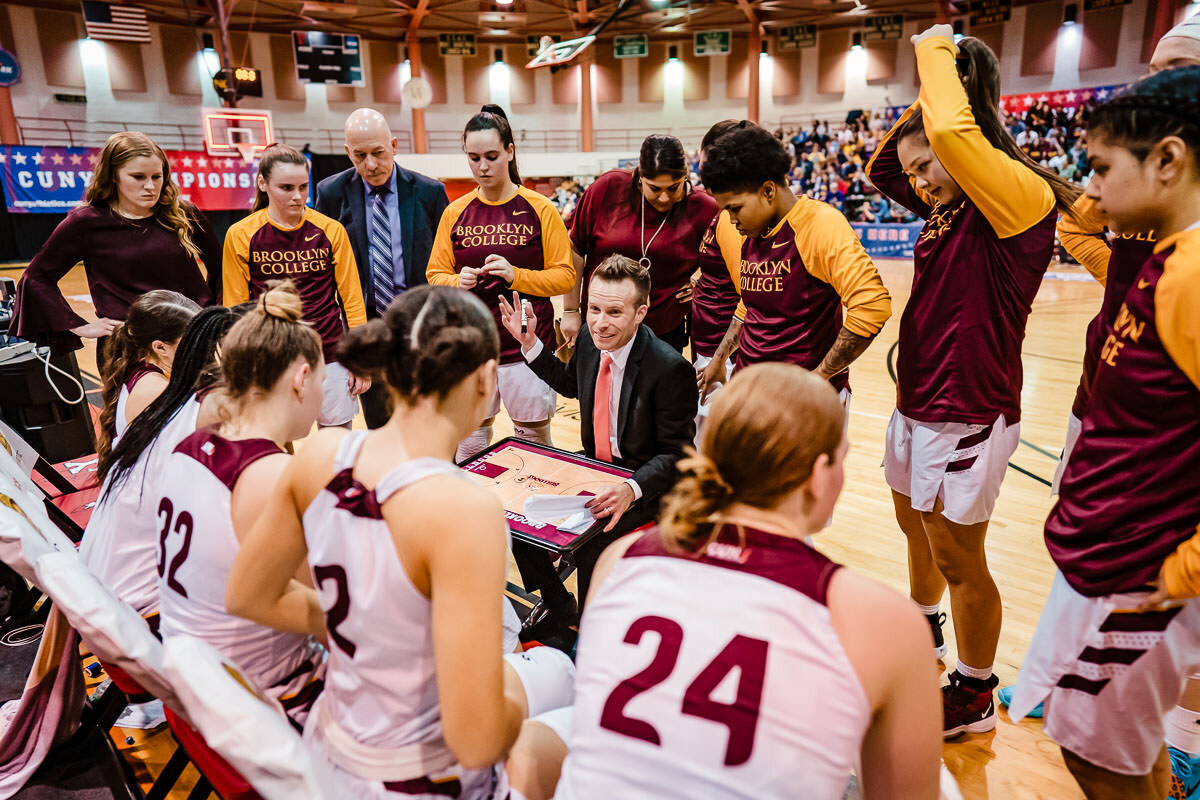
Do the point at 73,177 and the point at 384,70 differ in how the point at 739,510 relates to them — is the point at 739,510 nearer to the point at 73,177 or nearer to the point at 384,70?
the point at 73,177

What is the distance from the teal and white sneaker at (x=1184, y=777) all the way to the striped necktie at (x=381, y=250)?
3577 millimetres

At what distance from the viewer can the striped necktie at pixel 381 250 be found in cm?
387

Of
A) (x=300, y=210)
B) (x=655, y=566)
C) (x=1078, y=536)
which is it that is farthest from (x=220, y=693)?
(x=300, y=210)

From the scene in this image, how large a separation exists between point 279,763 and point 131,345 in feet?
6.59

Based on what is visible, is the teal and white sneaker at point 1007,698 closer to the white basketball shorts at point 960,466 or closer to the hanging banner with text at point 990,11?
the white basketball shorts at point 960,466

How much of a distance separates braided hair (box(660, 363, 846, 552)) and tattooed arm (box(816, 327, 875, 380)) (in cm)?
141

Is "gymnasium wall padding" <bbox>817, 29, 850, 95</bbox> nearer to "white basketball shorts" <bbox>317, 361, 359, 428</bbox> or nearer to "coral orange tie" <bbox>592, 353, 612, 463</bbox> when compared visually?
"white basketball shorts" <bbox>317, 361, 359, 428</bbox>

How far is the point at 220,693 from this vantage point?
1.04 meters

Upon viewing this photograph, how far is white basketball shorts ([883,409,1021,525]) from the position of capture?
7.09 ft

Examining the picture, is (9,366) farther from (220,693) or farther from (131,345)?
(220,693)

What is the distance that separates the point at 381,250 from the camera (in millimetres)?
3916

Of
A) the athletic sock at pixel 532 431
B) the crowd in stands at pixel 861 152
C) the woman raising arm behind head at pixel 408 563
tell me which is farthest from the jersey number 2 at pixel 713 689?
the crowd in stands at pixel 861 152

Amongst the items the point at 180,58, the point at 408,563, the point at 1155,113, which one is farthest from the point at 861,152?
the point at 408,563

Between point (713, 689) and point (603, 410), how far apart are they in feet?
5.72
